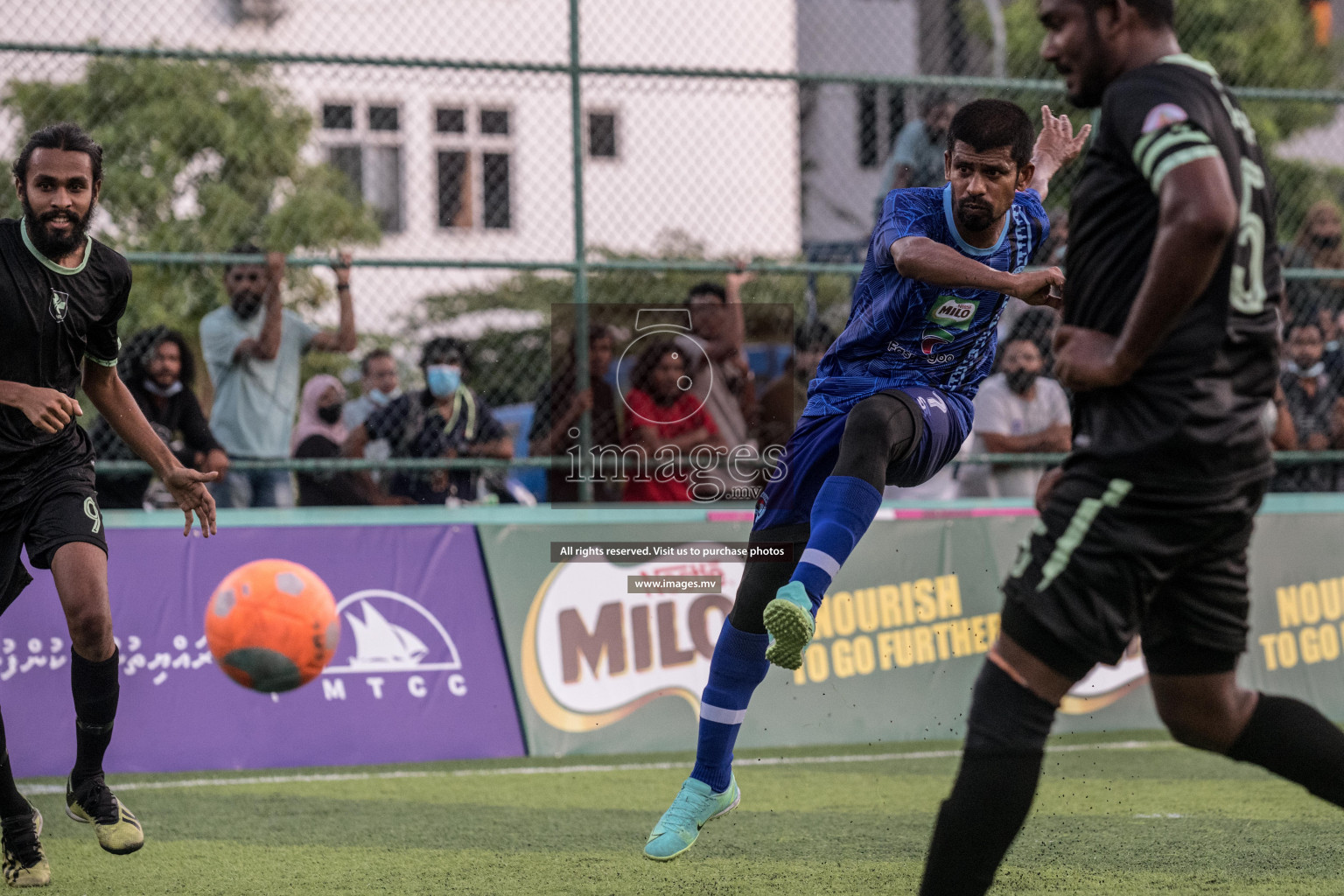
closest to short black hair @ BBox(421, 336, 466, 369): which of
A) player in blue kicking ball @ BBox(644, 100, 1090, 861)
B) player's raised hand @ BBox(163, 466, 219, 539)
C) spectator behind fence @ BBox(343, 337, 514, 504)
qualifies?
spectator behind fence @ BBox(343, 337, 514, 504)

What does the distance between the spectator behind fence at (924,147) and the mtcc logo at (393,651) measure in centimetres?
379

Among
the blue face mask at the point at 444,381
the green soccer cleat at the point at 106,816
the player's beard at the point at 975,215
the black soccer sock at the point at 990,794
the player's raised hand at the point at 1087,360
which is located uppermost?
the player's beard at the point at 975,215

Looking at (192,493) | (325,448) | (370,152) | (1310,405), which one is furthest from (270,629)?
(370,152)

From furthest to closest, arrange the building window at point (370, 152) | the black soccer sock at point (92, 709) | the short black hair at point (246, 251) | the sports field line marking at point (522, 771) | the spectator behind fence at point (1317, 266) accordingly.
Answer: the building window at point (370, 152) < the spectator behind fence at point (1317, 266) < the short black hair at point (246, 251) < the sports field line marking at point (522, 771) < the black soccer sock at point (92, 709)

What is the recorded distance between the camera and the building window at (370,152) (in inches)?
459

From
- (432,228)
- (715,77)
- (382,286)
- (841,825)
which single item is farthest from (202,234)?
(841,825)

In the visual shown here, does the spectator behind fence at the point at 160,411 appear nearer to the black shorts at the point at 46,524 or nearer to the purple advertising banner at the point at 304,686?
the purple advertising banner at the point at 304,686

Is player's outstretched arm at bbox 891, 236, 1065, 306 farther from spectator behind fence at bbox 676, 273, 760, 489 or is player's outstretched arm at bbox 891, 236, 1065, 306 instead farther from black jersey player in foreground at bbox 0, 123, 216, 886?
spectator behind fence at bbox 676, 273, 760, 489

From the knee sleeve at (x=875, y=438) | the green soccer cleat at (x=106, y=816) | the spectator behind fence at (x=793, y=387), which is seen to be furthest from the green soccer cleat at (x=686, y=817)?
the spectator behind fence at (x=793, y=387)

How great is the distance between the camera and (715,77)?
880 centimetres

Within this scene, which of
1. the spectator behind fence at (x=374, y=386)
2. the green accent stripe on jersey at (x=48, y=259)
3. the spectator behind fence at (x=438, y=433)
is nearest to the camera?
the green accent stripe on jersey at (x=48, y=259)

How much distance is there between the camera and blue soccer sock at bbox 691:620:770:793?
497 centimetres

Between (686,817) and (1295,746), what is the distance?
2124 mm

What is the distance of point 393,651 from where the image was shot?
7555 millimetres
